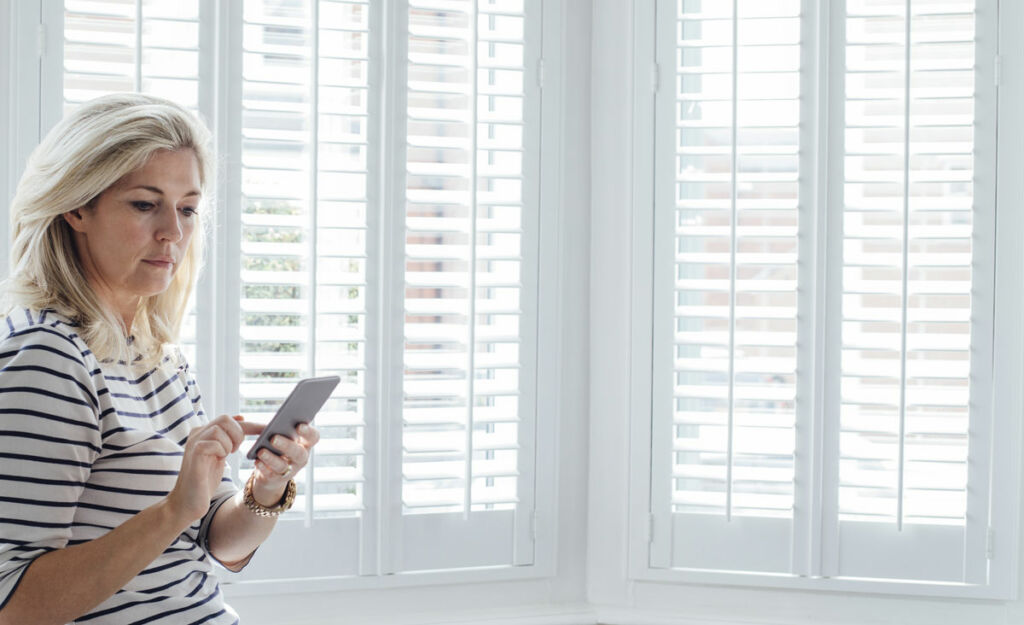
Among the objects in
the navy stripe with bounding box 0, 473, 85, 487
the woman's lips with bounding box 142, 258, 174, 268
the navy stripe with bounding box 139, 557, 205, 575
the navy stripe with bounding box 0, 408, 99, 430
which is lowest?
the navy stripe with bounding box 139, 557, 205, 575

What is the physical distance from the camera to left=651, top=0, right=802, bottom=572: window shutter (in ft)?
6.66

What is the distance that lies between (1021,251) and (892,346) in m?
0.33

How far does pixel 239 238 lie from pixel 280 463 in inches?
33.9

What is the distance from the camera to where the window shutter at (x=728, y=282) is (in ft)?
6.66

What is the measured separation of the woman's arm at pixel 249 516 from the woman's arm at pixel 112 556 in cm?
21

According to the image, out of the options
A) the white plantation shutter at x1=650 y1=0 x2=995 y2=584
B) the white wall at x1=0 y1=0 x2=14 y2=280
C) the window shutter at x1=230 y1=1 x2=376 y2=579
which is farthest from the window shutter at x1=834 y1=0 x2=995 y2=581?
the white wall at x1=0 y1=0 x2=14 y2=280

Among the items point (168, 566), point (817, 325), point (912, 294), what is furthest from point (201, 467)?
point (912, 294)

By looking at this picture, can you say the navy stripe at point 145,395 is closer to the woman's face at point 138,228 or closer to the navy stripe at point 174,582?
the woman's face at point 138,228

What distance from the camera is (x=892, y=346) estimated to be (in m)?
1.99

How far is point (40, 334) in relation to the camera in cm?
96

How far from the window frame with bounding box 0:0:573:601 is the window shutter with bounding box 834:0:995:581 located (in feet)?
2.10

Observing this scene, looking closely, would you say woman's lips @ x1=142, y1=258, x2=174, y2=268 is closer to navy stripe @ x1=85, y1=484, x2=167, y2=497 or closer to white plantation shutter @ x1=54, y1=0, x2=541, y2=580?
navy stripe @ x1=85, y1=484, x2=167, y2=497

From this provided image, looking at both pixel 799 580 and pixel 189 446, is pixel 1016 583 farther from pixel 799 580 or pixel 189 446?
pixel 189 446

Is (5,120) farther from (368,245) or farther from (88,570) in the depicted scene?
(88,570)
